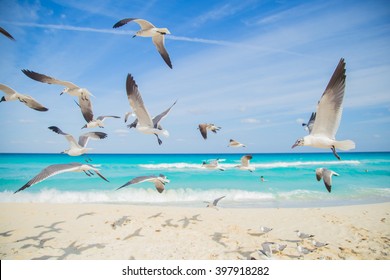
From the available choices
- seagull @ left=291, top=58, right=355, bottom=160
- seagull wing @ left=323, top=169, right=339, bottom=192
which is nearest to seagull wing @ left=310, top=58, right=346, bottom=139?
seagull @ left=291, top=58, right=355, bottom=160

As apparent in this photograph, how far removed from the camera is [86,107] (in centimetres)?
368

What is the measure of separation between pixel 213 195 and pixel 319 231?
351 cm

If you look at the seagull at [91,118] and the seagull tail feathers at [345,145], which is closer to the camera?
the seagull tail feathers at [345,145]

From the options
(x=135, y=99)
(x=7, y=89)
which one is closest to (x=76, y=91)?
(x=7, y=89)

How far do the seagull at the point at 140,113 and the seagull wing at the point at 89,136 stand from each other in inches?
24.7

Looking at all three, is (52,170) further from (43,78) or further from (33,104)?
(43,78)

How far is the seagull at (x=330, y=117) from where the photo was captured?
94.5 inches

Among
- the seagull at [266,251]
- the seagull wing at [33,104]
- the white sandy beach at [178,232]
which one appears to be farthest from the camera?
the seagull wing at [33,104]

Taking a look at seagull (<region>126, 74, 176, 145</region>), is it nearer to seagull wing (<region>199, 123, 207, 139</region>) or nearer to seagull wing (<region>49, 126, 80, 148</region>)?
seagull wing (<region>49, 126, 80, 148</region>)

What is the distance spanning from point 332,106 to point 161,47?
7.28 ft

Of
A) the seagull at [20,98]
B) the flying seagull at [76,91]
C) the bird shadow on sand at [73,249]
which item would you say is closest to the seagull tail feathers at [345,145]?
the bird shadow on sand at [73,249]

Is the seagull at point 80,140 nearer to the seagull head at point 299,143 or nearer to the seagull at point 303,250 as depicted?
the seagull head at point 299,143
